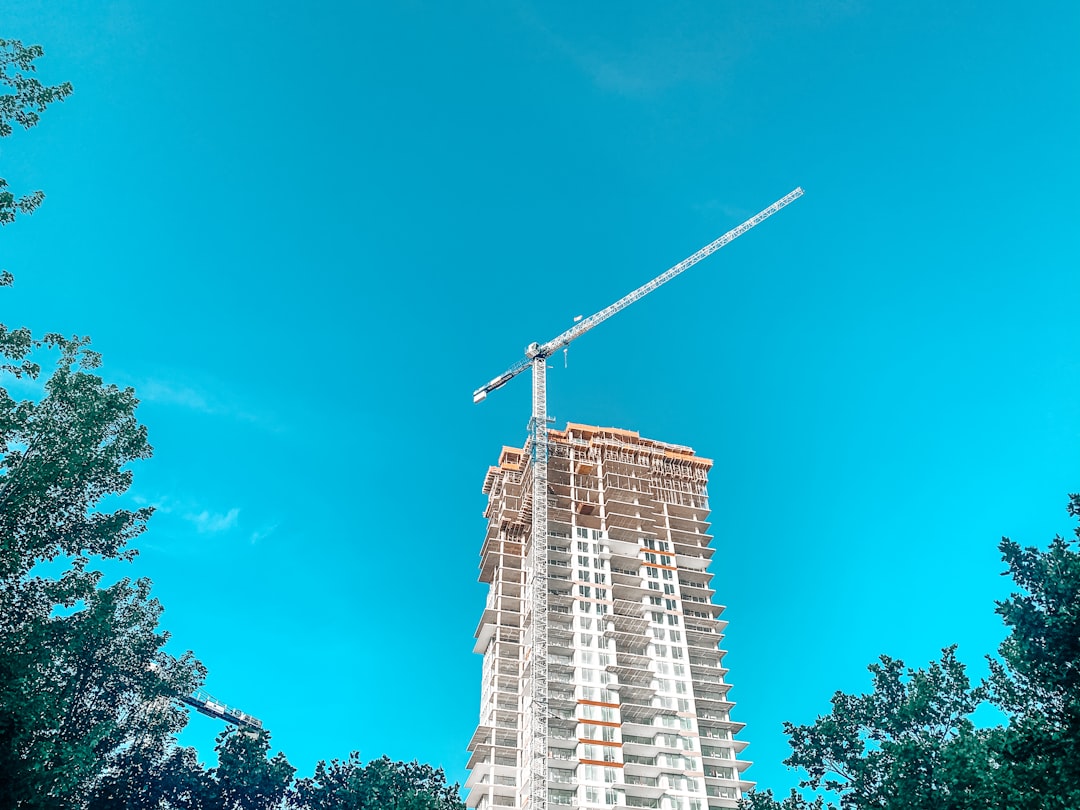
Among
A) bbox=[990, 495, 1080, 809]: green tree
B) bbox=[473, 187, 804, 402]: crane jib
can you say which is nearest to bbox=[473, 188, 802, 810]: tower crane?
bbox=[473, 187, 804, 402]: crane jib

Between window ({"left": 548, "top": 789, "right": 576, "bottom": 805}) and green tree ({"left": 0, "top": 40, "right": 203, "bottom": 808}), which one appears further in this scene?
window ({"left": 548, "top": 789, "right": 576, "bottom": 805})

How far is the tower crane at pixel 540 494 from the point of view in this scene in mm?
81700

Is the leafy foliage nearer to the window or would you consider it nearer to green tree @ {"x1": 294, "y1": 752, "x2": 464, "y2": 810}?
green tree @ {"x1": 294, "y1": 752, "x2": 464, "y2": 810}

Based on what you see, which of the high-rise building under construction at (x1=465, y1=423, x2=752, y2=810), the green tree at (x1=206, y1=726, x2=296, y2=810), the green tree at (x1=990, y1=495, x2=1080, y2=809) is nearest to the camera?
the green tree at (x1=990, y1=495, x2=1080, y2=809)

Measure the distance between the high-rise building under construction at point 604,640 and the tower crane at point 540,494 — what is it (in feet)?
0.79

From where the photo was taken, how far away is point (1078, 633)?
29656 millimetres

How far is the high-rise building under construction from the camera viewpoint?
82.6m

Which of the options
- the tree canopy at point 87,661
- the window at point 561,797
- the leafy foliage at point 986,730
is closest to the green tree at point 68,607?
the tree canopy at point 87,661

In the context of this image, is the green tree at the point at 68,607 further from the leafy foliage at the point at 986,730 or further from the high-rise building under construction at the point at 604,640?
the high-rise building under construction at the point at 604,640

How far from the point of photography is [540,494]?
4099 inches

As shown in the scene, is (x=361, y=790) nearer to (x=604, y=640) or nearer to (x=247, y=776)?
(x=247, y=776)

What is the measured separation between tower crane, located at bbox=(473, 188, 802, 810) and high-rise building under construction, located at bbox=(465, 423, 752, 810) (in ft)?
0.79

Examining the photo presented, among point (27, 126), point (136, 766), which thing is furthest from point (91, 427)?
point (136, 766)

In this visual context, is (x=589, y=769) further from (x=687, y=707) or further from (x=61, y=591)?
(x=61, y=591)
